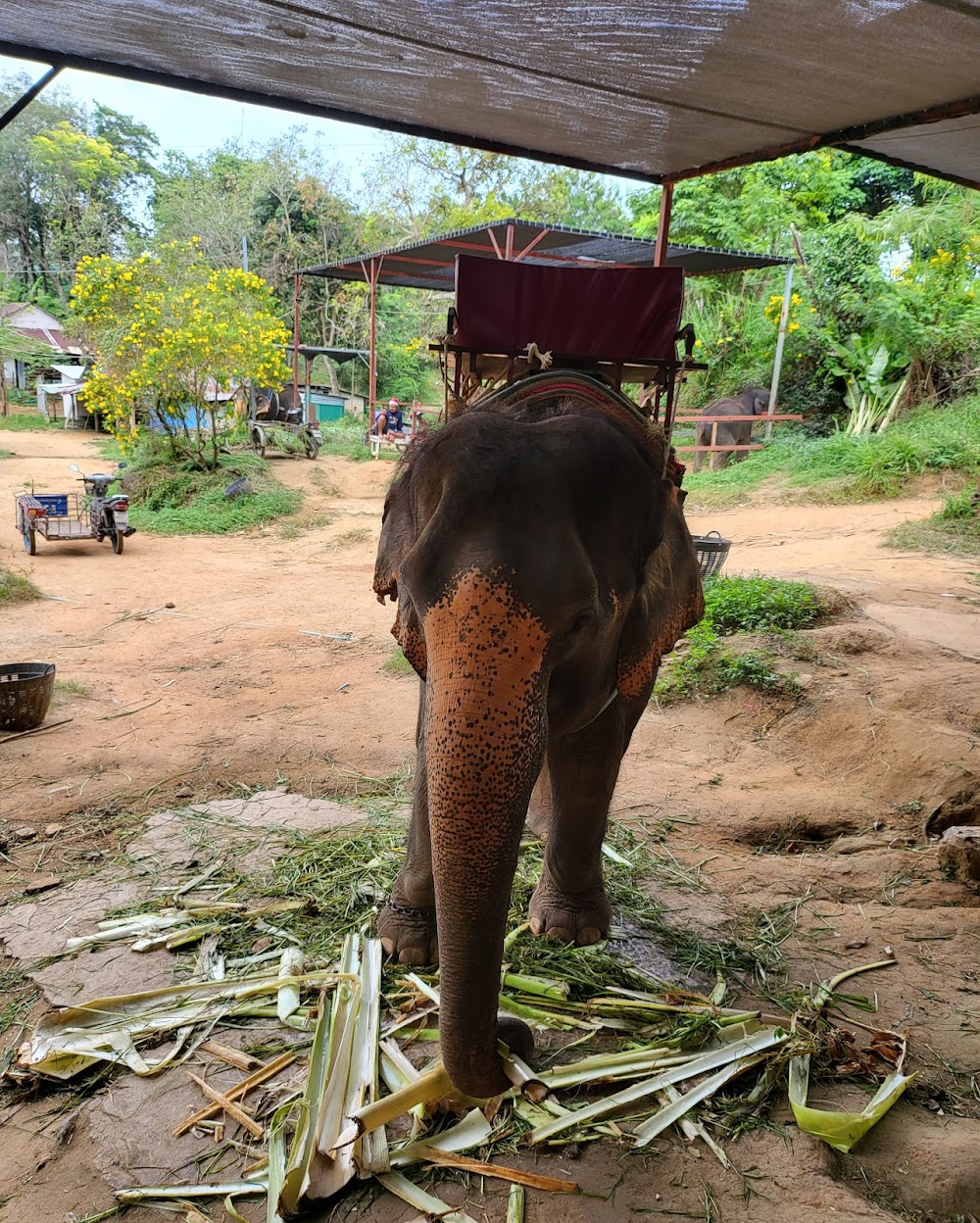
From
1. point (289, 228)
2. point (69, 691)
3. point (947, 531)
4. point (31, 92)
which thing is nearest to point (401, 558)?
point (31, 92)

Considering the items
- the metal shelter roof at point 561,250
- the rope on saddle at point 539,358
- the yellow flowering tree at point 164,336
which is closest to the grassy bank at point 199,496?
the yellow flowering tree at point 164,336

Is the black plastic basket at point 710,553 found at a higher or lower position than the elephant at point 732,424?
lower

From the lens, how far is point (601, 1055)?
2619mm

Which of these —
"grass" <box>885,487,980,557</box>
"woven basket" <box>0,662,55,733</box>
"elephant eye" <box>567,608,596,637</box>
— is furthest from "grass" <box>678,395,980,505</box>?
"elephant eye" <box>567,608,596,637</box>

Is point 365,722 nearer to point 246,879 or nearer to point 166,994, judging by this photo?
point 246,879

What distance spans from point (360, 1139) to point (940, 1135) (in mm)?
1572

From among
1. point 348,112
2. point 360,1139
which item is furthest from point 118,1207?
point 348,112

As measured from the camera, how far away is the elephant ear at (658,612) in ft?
8.45

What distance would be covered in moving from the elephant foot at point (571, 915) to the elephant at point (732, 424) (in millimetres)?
16423

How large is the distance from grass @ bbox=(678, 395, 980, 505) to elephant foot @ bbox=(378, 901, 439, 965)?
1315 cm

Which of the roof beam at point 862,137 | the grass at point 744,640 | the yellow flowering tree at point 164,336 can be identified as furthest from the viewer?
the yellow flowering tree at point 164,336

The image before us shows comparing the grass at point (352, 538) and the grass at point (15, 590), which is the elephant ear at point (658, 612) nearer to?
the grass at point (15, 590)

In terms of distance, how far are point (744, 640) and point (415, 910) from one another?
4.49m

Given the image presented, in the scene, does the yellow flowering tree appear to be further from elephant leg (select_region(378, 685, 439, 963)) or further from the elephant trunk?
the elephant trunk
